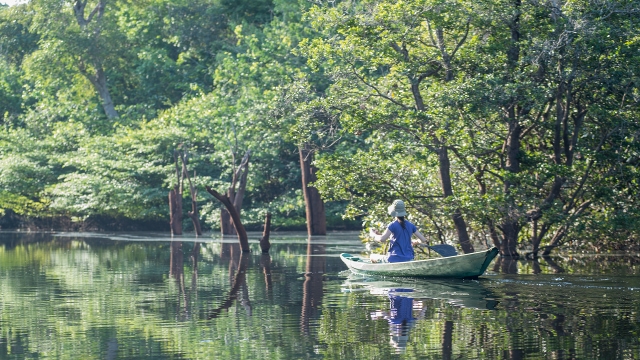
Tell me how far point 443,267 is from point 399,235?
40.5 inches

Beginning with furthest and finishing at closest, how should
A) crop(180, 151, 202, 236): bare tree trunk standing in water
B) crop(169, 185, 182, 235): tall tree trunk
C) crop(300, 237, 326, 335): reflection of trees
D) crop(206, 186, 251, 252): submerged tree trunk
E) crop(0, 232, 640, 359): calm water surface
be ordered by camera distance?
crop(169, 185, 182, 235): tall tree trunk, crop(180, 151, 202, 236): bare tree trunk standing in water, crop(206, 186, 251, 252): submerged tree trunk, crop(300, 237, 326, 335): reflection of trees, crop(0, 232, 640, 359): calm water surface

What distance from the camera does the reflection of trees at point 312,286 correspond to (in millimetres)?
13836

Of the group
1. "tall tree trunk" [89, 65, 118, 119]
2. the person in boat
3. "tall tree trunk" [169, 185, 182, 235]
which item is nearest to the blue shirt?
the person in boat

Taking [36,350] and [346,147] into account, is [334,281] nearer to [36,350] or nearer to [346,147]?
[36,350]

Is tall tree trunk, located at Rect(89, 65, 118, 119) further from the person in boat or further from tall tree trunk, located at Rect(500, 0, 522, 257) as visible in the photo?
the person in boat

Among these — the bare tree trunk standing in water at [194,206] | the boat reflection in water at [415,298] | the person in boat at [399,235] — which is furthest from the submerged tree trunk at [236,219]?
the bare tree trunk standing in water at [194,206]

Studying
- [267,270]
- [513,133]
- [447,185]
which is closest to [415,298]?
[267,270]

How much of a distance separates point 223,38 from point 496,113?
36.5 metres

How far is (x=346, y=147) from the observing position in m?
41.3

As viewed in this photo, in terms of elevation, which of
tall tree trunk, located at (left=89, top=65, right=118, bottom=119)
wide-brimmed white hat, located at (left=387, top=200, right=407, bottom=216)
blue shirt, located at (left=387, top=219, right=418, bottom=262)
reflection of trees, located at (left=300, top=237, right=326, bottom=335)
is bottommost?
reflection of trees, located at (left=300, top=237, right=326, bottom=335)

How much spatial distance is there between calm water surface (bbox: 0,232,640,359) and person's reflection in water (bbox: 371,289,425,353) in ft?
0.05

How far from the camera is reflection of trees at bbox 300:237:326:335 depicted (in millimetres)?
13836

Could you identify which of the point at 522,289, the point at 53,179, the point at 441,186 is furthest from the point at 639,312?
the point at 53,179

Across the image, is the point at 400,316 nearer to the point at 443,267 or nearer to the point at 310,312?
the point at 310,312
